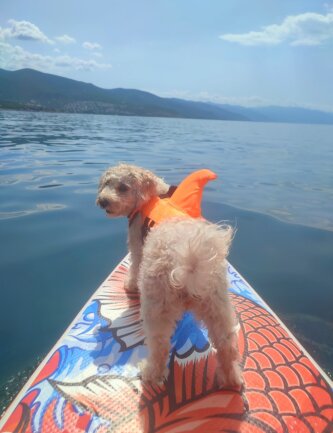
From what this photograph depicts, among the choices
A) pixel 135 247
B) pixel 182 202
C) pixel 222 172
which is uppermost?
pixel 182 202

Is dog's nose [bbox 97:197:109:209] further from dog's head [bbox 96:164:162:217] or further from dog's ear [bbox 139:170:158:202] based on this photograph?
dog's ear [bbox 139:170:158:202]

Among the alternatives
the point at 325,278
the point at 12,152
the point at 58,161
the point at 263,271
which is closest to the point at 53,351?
the point at 263,271

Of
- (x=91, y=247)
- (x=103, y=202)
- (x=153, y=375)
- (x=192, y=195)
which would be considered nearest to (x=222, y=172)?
(x=91, y=247)

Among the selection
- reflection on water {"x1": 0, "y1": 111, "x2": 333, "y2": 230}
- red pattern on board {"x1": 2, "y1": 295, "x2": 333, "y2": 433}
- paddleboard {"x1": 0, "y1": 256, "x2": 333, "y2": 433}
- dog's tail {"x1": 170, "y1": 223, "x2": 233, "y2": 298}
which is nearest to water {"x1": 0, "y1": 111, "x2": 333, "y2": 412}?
reflection on water {"x1": 0, "y1": 111, "x2": 333, "y2": 230}

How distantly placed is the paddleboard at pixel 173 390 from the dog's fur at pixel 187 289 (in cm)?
21

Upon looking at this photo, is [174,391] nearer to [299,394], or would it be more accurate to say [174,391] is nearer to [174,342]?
[174,342]

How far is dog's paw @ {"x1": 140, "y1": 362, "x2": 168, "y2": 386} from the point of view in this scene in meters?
3.16

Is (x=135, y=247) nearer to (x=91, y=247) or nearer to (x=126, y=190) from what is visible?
(x=126, y=190)

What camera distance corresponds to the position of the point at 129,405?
2.96 metres

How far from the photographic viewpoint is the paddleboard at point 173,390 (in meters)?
2.77

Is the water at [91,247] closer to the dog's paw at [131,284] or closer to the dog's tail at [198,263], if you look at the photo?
the dog's paw at [131,284]

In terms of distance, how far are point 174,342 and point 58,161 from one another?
13.9 meters

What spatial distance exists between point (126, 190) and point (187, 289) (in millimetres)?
2533

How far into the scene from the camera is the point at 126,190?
4895mm
